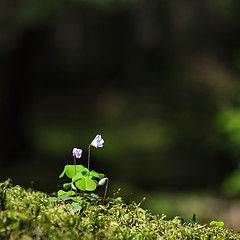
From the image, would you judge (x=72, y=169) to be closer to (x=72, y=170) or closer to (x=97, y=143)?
(x=72, y=170)

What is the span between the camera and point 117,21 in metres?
24.9

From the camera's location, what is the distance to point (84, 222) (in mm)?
1422

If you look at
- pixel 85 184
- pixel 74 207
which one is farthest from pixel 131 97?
pixel 74 207

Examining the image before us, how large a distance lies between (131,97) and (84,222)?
54.0 feet

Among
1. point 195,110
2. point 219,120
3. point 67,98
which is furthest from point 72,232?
point 67,98

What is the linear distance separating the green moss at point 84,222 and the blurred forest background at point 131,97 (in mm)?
5203


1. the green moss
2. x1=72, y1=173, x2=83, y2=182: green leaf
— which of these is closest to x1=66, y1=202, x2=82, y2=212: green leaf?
the green moss

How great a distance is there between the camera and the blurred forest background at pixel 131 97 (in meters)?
9.04

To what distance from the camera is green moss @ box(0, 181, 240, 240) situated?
1.23 meters

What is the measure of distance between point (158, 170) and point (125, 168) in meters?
1.00

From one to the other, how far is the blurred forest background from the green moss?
5.20 m

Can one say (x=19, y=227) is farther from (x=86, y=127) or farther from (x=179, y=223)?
(x=86, y=127)

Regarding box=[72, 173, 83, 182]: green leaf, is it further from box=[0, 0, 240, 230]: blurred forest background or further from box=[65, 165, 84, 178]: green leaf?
box=[0, 0, 240, 230]: blurred forest background

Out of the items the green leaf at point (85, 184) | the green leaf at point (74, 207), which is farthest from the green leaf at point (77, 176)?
the green leaf at point (74, 207)
